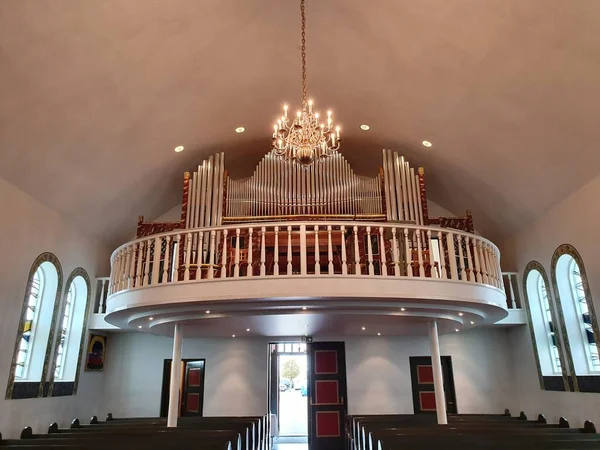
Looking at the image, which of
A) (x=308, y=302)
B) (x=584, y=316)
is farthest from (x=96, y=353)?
(x=584, y=316)

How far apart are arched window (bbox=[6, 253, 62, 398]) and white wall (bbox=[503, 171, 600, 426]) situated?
32.8 feet

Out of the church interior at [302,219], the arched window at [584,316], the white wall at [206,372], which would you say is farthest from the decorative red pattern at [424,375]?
the white wall at [206,372]

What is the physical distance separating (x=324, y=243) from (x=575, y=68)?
4.73 meters

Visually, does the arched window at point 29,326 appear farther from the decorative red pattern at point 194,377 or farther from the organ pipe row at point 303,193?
the organ pipe row at point 303,193

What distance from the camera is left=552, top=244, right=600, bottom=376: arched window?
327 inches

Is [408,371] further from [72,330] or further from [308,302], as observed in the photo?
[72,330]

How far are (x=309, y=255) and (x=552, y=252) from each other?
4.88 m

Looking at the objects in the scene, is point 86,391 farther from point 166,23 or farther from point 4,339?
point 166,23

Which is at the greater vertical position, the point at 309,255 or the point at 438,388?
the point at 309,255

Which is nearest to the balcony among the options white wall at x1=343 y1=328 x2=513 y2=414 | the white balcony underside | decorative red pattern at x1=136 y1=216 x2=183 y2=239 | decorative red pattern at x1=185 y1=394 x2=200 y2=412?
the white balcony underside

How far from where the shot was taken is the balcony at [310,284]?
625cm

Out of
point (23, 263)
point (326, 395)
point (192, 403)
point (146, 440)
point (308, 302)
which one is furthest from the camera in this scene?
point (192, 403)

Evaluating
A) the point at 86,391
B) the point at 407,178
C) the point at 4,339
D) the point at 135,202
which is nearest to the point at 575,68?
the point at 407,178

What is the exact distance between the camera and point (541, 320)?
9609mm
